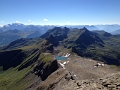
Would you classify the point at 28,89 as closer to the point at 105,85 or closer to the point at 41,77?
the point at 41,77

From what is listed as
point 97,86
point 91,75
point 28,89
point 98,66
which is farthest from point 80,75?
point 97,86

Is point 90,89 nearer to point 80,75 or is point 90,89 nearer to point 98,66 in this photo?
point 80,75

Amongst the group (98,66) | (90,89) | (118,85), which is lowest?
(98,66)

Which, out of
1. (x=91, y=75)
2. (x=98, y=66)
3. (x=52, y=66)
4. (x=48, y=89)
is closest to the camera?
(x=48, y=89)

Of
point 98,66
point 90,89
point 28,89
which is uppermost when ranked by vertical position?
point 90,89

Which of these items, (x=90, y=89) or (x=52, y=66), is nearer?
(x=90, y=89)

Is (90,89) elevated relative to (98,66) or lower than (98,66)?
elevated

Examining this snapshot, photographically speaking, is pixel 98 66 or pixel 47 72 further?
pixel 98 66

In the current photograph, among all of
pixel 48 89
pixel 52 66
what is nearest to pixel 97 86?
pixel 48 89

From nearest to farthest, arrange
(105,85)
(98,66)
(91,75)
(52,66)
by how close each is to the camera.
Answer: (105,85)
(91,75)
(52,66)
(98,66)
